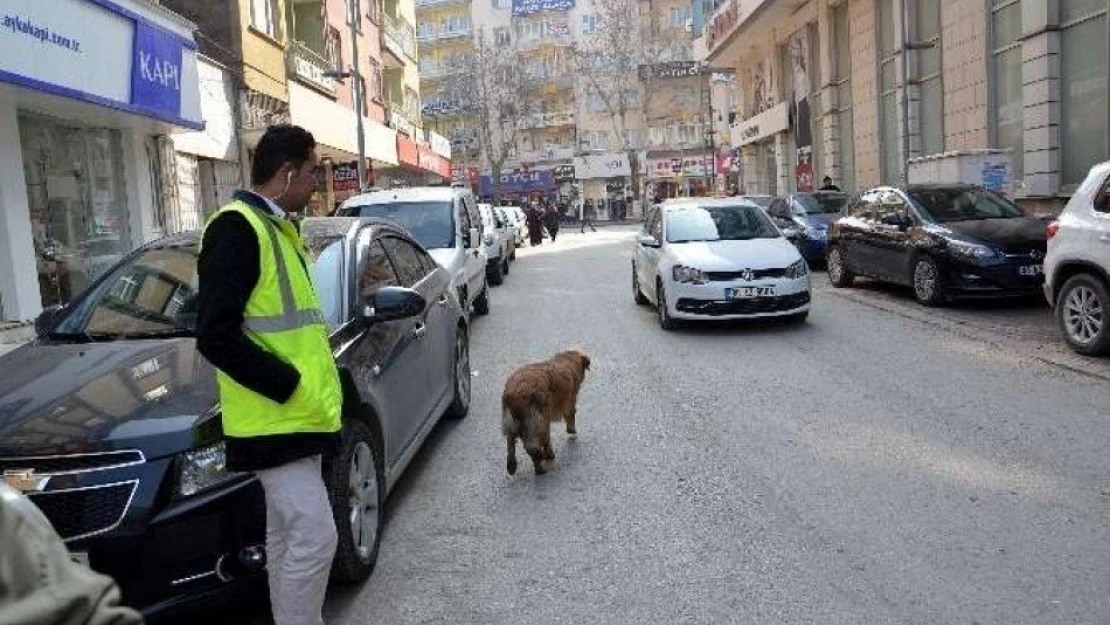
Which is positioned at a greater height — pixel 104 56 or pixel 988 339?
pixel 104 56

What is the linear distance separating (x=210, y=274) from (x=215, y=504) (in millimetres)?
989

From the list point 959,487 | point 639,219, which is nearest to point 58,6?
point 959,487

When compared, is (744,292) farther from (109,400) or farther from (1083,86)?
(1083,86)

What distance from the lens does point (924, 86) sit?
21.6m

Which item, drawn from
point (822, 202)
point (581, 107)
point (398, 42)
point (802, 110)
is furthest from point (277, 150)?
point (581, 107)

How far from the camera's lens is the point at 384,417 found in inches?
184

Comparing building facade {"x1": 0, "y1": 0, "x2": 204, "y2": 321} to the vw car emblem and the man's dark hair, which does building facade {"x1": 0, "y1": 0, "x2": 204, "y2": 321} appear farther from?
the man's dark hair

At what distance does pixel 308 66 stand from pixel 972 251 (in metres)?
19.0

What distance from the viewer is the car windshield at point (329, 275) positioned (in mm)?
4596

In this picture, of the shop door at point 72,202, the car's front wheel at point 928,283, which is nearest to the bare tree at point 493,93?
the shop door at point 72,202


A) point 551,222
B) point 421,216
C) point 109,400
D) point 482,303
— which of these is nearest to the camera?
point 109,400

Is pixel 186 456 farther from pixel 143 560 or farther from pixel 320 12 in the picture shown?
pixel 320 12

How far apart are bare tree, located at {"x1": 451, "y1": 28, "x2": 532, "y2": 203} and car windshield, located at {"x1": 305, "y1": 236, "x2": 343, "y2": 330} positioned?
6006cm

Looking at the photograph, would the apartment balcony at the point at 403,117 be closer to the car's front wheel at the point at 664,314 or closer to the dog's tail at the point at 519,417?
the car's front wheel at the point at 664,314
